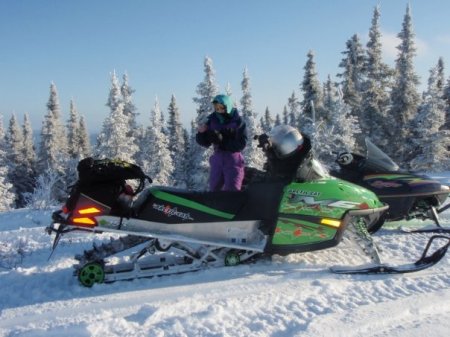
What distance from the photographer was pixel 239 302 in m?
3.94

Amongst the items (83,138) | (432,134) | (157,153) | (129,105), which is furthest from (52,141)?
(432,134)

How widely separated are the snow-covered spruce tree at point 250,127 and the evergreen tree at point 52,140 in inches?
737

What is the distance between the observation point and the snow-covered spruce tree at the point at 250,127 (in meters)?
A: 26.1

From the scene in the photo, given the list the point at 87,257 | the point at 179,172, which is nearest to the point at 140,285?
the point at 87,257

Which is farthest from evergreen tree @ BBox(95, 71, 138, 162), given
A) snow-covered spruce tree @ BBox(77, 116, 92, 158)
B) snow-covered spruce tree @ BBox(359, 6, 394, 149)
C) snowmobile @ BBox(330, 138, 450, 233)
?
snow-covered spruce tree @ BBox(77, 116, 92, 158)

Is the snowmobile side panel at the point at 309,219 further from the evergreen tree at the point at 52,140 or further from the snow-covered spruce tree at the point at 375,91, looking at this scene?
the evergreen tree at the point at 52,140

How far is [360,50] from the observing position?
101 feet

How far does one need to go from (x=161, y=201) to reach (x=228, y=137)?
136 centimetres

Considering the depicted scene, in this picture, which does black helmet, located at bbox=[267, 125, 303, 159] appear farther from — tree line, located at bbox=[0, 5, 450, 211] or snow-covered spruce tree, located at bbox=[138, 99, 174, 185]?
snow-covered spruce tree, located at bbox=[138, 99, 174, 185]

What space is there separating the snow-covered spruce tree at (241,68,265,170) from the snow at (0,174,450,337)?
2072 cm

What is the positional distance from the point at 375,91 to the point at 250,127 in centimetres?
1049

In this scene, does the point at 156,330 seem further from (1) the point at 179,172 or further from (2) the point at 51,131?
(2) the point at 51,131

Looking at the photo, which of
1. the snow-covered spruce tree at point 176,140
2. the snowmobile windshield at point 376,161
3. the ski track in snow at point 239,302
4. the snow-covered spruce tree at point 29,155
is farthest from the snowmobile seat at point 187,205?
the snow-covered spruce tree at point 29,155

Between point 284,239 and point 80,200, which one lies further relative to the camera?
point 284,239
